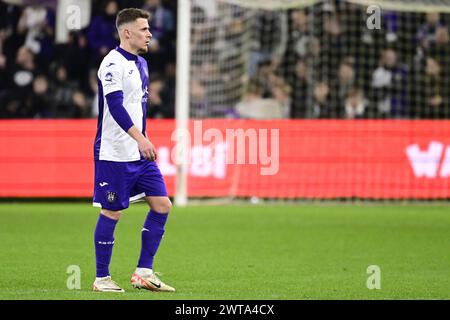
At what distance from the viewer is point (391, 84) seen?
19969 mm

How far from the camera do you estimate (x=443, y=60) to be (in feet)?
66.5

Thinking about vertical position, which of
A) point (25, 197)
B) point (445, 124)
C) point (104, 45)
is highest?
point (104, 45)

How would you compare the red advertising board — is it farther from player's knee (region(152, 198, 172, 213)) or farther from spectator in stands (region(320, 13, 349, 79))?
player's knee (region(152, 198, 172, 213))

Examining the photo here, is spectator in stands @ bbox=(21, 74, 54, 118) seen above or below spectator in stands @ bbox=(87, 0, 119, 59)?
below

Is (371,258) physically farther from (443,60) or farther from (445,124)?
(443,60)

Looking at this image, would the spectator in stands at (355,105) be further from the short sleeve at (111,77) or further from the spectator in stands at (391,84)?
the short sleeve at (111,77)

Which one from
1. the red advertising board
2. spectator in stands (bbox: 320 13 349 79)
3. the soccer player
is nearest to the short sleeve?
the soccer player

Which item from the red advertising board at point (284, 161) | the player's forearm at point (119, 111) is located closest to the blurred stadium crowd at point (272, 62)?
the red advertising board at point (284, 161)

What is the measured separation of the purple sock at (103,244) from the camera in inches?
315

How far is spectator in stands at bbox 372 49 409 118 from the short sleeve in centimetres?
1216

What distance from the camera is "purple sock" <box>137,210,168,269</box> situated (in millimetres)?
8245

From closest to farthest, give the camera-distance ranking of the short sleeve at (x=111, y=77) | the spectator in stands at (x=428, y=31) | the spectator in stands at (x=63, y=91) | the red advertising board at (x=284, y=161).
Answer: the short sleeve at (x=111, y=77) → the red advertising board at (x=284, y=161) → the spectator in stands at (x=63, y=91) → the spectator in stands at (x=428, y=31)

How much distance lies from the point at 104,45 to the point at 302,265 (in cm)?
1102
